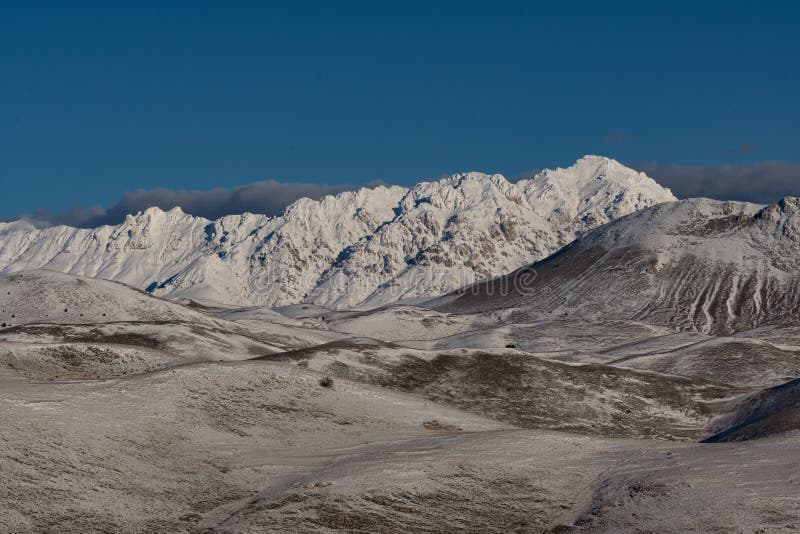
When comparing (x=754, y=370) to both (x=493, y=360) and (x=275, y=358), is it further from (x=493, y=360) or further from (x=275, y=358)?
(x=275, y=358)

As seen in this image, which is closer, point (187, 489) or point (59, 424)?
point (187, 489)

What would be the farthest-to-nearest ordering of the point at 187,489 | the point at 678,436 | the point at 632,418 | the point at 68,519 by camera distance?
the point at 632,418, the point at 678,436, the point at 187,489, the point at 68,519

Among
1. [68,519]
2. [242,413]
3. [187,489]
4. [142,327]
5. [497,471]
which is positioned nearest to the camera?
[68,519]

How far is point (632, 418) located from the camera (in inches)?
2965

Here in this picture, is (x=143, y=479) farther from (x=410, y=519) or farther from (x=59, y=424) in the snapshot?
(x=410, y=519)

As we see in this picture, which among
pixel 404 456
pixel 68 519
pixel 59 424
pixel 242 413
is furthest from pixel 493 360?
pixel 68 519

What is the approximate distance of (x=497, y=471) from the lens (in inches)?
1698

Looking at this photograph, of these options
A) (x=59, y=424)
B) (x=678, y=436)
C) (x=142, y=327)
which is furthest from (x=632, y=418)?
(x=142, y=327)

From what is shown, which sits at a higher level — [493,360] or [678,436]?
[493,360]

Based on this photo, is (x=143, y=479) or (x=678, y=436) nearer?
(x=143, y=479)

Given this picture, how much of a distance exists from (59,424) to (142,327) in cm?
6755

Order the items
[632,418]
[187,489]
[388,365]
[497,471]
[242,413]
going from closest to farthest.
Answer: [187,489] → [497,471] → [242,413] → [632,418] → [388,365]

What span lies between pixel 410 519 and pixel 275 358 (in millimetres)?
49720

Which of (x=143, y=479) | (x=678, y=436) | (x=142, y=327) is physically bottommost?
(x=678, y=436)
